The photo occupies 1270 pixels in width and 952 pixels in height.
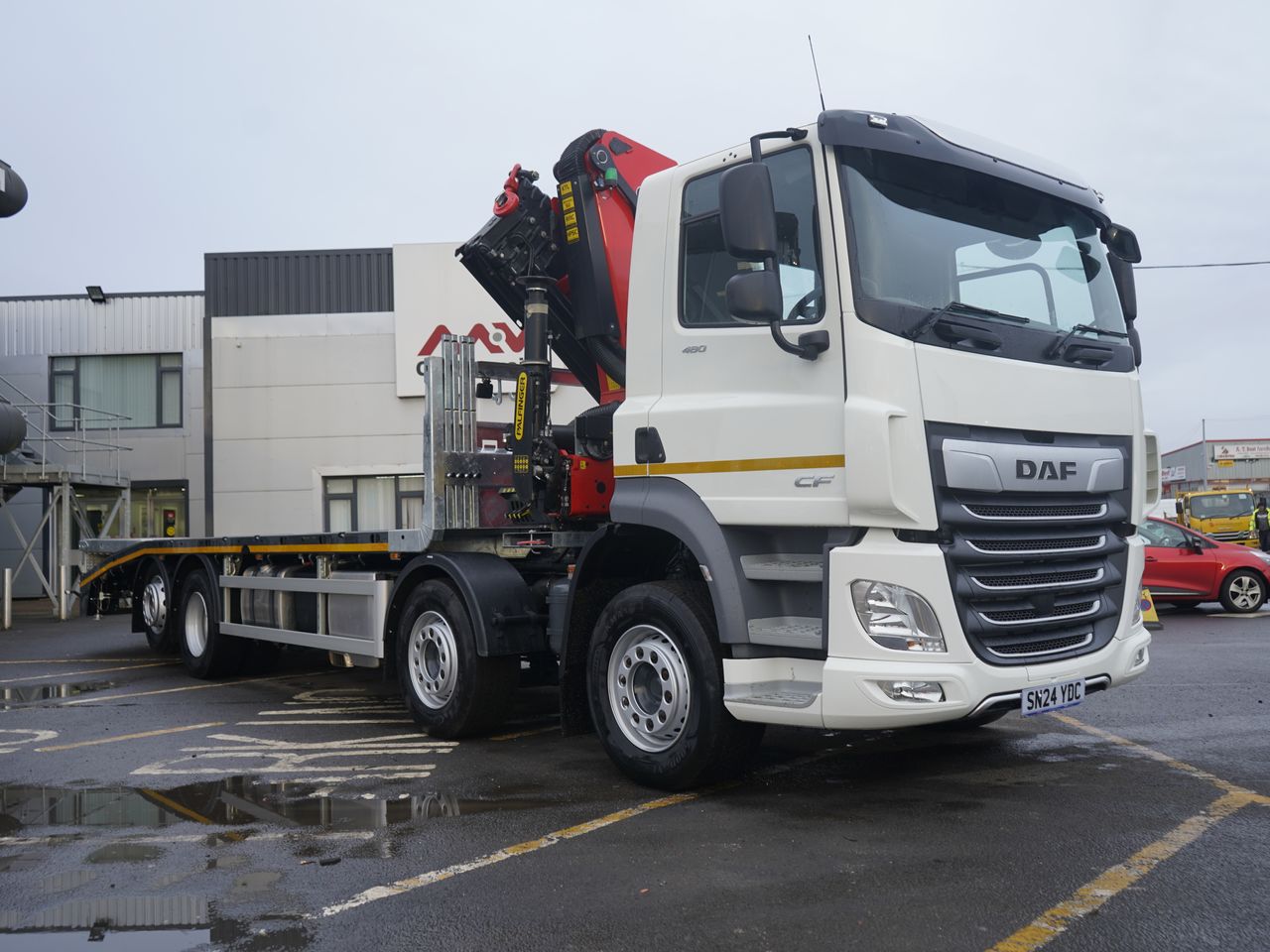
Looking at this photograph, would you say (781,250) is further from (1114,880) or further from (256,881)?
(256,881)

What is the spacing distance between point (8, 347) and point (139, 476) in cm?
445

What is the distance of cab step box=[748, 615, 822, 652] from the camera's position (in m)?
5.00

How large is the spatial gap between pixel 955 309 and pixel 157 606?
9.55 metres

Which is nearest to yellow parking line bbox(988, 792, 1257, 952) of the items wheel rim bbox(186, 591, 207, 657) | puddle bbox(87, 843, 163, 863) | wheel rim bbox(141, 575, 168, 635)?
puddle bbox(87, 843, 163, 863)

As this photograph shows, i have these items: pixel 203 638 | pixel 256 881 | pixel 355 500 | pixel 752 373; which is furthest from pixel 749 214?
pixel 355 500

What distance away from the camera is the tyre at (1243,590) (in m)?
15.5

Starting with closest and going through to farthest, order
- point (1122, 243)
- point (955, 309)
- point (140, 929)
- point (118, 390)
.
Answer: point (140, 929) < point (955, 309) < point (1122, 243) < point (118, 390)

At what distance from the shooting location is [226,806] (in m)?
5.75

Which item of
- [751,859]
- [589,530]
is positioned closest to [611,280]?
[589,530]

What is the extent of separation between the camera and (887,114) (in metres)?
5.25

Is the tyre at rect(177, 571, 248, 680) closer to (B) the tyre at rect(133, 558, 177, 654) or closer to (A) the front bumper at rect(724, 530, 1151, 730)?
(B) the tyre at rect(133, 558, 177, 654)

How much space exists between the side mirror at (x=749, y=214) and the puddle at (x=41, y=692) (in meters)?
7.60

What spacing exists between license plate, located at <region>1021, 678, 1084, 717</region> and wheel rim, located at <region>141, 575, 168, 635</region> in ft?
30.0

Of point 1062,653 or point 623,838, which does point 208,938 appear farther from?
point 1062,653
